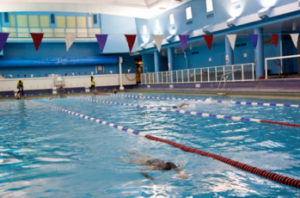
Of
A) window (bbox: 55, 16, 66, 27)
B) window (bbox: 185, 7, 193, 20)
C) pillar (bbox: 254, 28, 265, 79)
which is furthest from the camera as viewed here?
window (bbox: 55, 16, 66, 27)

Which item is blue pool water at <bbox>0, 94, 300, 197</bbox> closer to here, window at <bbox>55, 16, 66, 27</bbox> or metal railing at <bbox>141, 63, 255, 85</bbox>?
metal railing at <bbox>141, 63, 255, 85</bbox>

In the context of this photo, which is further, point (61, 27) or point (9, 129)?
point (61, 27)

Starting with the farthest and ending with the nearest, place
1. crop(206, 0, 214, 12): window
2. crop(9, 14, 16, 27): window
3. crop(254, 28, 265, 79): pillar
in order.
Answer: crop(9, 14, 16, 27): window, crop(206, 0, 214, 12): window, crop(254, 28, 265, 79): pillar

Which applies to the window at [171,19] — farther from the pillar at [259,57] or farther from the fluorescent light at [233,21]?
the pillar at [259,57]

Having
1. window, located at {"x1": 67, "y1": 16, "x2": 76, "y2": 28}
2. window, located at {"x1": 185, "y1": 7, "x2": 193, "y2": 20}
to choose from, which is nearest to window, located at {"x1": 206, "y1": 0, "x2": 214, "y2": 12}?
window, located at {"x1": 185, "y1": 7, "x2": 193, "y2": 20}

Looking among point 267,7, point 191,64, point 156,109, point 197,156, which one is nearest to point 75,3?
point 156,109

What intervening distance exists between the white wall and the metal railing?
502 centimetres

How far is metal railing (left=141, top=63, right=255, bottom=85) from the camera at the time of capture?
15.0m

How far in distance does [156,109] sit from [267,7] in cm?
862

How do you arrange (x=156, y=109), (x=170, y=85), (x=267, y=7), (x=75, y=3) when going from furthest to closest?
(x=170, y=85) → (x=75, y=3) → (x=267, y=7) → (x=156, y=109)

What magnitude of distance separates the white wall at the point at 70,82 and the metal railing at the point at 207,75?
5.02 m

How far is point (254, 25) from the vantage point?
584 inches

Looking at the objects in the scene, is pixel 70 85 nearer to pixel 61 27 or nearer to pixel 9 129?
pixel 61 27

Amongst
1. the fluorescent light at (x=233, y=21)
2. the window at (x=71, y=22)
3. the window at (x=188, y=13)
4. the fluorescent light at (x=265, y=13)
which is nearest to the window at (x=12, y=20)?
the window at (x=71, y=22)
